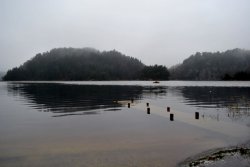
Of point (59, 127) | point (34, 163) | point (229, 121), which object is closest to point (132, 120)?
point (59, 127)

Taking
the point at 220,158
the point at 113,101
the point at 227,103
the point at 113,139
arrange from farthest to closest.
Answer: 1. the point at 113,101
2. the point at 227,103
3. the point at 113,139
4. the point at 220,158

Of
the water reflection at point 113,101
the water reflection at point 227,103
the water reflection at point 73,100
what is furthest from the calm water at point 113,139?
the water reflection at point 73,100

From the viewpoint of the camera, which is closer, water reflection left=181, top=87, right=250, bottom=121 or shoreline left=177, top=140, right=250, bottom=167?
shoreline left=177, top=140, right=250, bottom=167

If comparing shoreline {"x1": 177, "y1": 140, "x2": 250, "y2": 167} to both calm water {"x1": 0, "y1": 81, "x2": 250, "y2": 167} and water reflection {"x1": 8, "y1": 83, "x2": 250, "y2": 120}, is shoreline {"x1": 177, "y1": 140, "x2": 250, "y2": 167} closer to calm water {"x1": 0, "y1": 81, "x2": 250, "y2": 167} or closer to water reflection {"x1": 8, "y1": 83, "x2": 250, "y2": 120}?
calm water {"x1": 0, "y1": 81, "x2": 250, "y2": 167}

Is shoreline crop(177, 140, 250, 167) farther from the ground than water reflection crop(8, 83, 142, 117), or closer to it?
closer to it

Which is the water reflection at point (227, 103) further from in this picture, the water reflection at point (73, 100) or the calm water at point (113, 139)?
the water reflection at point (73, 100)

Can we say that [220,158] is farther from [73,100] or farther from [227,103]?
[73,100]

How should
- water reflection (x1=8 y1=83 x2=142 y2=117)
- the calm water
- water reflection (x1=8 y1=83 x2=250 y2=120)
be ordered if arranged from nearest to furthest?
the calm water < water reflection (x1=8 y1=83 x2=250 y2=120) < water reflection (x1=8 y1=83 x2=142 y2=117)

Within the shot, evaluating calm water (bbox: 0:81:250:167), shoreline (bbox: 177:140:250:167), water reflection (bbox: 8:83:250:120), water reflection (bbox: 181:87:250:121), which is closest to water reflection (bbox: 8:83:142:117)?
water reflection (bbox: 8:83:250:120)

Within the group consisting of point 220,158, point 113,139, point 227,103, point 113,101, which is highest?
point 113,101

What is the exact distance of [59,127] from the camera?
112 ft

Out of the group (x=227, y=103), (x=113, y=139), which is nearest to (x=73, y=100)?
(x=227, y=103)

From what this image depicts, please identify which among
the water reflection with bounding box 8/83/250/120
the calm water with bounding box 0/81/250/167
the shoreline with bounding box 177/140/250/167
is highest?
the water reflection with bounding box 8/83/250/120

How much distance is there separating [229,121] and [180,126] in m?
7.64
